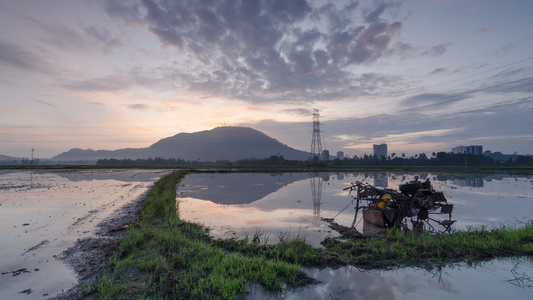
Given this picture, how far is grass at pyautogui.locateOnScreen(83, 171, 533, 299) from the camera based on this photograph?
5.11m

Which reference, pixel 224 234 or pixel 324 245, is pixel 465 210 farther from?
pixel 224 234

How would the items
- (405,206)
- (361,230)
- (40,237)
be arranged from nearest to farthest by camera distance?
(40,237) < (361,230) < (405,206)

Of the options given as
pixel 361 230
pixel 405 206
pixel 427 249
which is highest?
pixel 405 206

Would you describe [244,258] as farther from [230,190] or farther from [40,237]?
[230,190]

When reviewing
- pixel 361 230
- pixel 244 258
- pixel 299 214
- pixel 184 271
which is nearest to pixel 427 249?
pixel 361 230

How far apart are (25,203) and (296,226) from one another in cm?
1616

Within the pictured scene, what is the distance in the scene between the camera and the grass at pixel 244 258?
201 inches

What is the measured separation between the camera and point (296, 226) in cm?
1067

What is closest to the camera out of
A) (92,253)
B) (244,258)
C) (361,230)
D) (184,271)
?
(184,271)

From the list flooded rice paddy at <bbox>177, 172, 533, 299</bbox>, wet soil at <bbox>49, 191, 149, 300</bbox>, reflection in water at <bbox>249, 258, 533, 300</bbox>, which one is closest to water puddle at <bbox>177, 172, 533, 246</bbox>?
flooded rice paddy at <bbox>177, 172, 533, 299</bbox>

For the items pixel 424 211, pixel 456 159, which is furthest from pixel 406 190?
pixel 456 159

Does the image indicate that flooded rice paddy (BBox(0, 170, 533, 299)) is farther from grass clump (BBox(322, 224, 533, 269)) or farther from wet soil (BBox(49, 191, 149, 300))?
grass clump (BBox(322, 224, 533, 269))

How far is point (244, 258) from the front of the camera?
6473 millimetres

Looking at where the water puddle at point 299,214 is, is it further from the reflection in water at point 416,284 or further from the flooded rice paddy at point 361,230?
the reflection in water at point 416,284
